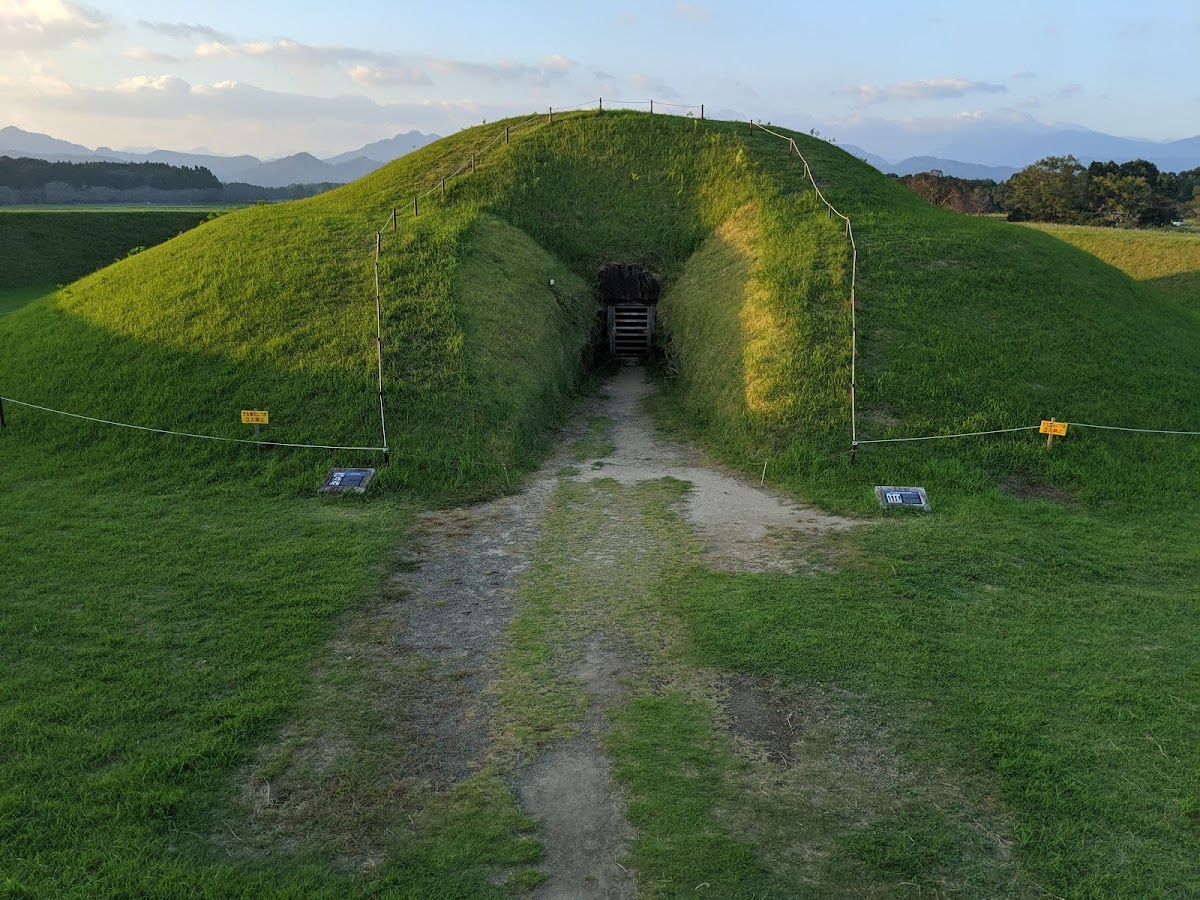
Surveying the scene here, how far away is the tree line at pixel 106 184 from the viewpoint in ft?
308

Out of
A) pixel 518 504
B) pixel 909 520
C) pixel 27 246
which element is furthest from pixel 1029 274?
pixel 27 246

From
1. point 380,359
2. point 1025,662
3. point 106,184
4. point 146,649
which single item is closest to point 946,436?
point 1025,662

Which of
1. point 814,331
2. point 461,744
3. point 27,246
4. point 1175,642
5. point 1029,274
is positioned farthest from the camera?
point 27,246

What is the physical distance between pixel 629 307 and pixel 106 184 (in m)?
107

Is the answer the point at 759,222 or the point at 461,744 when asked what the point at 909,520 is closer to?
the point at 461,744

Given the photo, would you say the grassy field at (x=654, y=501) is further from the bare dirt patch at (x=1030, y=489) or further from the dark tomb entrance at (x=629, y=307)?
the dark tomb entrance at (x=629, y=307)

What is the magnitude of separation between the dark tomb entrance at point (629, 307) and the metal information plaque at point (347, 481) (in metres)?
11.1

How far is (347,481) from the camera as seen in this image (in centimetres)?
1362

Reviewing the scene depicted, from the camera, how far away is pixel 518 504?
528 inches

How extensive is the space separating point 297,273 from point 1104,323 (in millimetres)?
20020

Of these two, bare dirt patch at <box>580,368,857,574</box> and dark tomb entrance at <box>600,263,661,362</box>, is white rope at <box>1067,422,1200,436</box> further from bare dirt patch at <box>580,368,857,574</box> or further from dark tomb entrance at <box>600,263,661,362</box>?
dark tomb entrance at <box>600,263,661,362</box>

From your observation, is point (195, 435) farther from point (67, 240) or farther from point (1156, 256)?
point (67, 240)

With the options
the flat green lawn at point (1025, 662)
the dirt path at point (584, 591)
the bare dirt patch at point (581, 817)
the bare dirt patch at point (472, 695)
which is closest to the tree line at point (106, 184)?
the dirt path at point (584, 591)

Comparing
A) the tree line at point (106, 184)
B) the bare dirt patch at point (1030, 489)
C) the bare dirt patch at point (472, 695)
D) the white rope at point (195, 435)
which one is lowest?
the bare dirt patch at point (472, 695)
